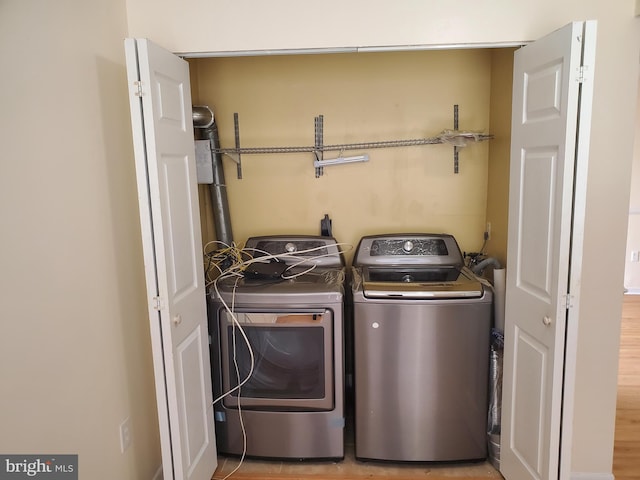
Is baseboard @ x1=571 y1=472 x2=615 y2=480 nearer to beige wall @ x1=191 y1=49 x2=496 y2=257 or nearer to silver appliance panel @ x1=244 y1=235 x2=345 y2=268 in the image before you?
beige wall @ x1=191 y1=49 x2=496 y2=257

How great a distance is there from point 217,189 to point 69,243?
45.5 inches

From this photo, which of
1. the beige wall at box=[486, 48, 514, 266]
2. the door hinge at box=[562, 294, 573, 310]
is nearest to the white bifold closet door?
the door hinge at box=[562, 294, 573, 310]

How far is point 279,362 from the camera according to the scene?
6.98 ft

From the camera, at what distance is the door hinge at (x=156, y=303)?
5.11 feet

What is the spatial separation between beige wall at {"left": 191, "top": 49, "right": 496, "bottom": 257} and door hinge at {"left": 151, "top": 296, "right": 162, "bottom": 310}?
1.18 m

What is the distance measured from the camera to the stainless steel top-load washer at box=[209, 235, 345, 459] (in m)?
2.04

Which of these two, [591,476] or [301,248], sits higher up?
[301,248]

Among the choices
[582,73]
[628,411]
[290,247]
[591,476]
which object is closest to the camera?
[582,73]

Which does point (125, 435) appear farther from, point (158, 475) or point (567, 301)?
point (567, 301)

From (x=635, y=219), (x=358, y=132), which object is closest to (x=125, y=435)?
(x=358, y=132)

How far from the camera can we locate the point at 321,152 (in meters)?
2.58

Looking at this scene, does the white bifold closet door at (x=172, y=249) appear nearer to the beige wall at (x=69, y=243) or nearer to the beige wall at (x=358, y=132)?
the beige wall at (x=69, y=243)

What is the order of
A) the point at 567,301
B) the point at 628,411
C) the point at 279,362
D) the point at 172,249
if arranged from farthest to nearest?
the point at 628,411
the point at 279,362
the point at 172,249
the point at 567,301

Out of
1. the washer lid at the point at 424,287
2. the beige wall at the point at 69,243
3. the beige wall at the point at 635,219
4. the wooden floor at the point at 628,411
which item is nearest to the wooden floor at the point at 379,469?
the wooden floor at the point at 628,411
